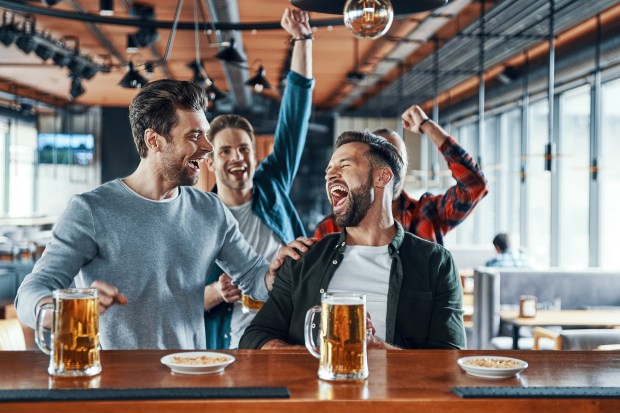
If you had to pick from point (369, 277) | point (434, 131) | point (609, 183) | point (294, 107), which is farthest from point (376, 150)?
point (609, 183)

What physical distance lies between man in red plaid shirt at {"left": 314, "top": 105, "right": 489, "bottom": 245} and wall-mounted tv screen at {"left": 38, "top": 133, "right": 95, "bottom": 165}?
662 inches

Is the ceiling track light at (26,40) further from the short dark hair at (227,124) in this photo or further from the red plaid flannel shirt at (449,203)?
the red plaid flannel shirt at (449,203)

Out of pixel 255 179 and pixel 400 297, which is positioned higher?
pixel 255 179

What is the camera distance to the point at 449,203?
11.6ft

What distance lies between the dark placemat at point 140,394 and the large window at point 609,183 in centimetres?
831

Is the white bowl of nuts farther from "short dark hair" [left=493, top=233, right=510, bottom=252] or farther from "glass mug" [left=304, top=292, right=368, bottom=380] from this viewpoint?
"short dark hair" [left=493, top=233, right=510, bottom=252]

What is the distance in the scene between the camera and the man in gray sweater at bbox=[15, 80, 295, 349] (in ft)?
7.27

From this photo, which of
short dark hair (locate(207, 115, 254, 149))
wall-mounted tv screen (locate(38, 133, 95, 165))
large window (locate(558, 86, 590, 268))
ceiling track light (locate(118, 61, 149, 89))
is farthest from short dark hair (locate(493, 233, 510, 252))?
wall-mounted tv screen (locate(38, 133, 95, 165))

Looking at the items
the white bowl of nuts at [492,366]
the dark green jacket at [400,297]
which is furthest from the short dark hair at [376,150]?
the white bowl of nuts at [492,366]

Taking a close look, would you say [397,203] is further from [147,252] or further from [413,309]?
[147,252]

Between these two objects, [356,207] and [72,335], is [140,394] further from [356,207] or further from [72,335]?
[356,207]

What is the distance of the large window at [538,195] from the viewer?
1117 centimetres

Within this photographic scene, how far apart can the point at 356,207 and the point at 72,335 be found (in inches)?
44.1

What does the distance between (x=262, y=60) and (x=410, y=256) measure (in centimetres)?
1086
